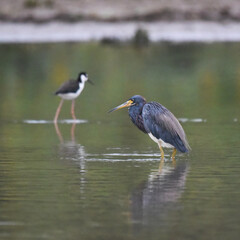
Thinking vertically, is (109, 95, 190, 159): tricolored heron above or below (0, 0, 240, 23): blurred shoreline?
below

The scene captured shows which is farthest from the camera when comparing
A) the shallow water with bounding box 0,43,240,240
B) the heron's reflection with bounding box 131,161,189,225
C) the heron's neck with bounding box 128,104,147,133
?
the heron's neck with bounding box 128,104,147,133

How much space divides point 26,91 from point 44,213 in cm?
1561

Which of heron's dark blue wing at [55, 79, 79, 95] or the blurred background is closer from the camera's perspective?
the blurred background

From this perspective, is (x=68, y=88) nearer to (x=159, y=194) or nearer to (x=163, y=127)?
(x=163, y=127)

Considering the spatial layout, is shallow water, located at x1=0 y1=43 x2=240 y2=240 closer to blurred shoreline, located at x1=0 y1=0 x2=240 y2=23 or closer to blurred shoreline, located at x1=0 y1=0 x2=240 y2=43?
blurred shoreline, located at x1=0 y1=0 x2=240 y2=43

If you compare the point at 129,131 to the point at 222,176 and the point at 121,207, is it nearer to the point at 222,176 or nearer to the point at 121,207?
the point at 222,176

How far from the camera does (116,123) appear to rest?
19047mm

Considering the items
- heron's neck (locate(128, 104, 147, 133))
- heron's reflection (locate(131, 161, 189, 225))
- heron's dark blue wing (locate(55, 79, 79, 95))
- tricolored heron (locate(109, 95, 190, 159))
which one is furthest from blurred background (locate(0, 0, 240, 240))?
heron's dark blue wing (locate(55, 79, 79, 95))

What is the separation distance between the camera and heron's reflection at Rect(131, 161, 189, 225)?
10078mm

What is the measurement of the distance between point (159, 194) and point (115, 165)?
2.28 meters

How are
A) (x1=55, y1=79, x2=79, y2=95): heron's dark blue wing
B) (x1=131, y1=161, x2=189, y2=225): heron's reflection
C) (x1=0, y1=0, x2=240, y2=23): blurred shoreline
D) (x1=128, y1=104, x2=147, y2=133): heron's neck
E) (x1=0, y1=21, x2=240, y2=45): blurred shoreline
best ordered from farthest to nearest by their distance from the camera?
1. (x1=0, y1=0, x2=240, y2=23): blurred shoreline
2. (x1=0, y1=21, x2=240, y2=45): blurred shoreline
3. (x1=55, y1=79, x2=79, y2=95): heron's dark blue wing
4. (x1=128, y1=104, x2=147, y2=133): heron's neck
5. (x1=131, y1=161, x2=189, y2=225): heron's reflection

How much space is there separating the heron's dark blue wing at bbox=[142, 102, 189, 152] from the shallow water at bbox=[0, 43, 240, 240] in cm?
22

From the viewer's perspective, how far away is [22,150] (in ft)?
49.5

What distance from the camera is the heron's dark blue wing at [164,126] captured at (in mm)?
14141
